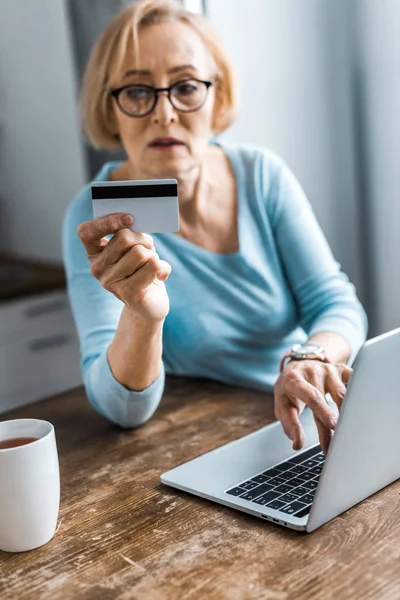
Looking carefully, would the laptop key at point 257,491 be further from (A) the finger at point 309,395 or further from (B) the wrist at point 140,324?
(B) the wrist at point 140,324

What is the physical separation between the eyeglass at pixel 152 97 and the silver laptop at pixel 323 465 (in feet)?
2.27

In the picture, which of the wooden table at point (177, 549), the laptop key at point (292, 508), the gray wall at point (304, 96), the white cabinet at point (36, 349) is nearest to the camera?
the wooden table at point (177, 549)

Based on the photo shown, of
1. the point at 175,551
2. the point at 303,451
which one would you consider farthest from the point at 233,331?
the point at 175,551

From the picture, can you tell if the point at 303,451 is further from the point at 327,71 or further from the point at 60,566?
the point at 327,71

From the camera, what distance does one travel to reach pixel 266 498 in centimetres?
91

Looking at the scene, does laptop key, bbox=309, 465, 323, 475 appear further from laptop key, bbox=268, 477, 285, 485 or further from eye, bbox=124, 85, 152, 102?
eye, bbox=124, 85, 152, 102

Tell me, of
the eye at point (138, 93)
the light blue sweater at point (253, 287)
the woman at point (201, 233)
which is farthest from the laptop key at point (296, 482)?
the eye at point (138, 93)

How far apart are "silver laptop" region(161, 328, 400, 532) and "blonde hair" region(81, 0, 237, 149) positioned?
83 centimetres

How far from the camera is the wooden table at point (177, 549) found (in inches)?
29.5

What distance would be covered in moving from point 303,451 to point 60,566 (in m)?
0.37

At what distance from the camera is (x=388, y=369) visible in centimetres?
83

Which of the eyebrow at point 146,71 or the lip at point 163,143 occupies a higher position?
the eyebrow at point 146,71

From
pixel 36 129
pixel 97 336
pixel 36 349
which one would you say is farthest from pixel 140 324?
pixel 36 129

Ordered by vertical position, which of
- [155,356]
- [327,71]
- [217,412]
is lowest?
[217,412]
